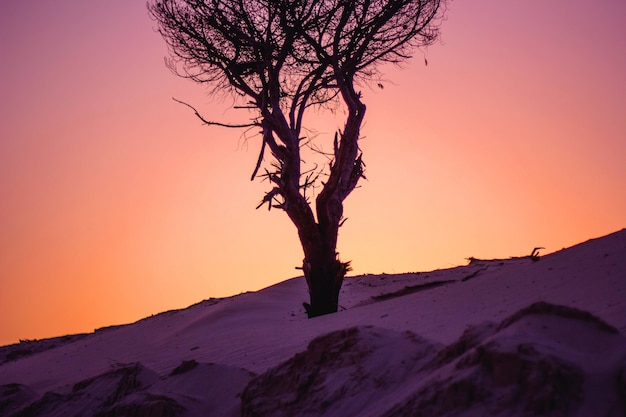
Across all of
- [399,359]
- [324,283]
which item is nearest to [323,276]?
[324,283]

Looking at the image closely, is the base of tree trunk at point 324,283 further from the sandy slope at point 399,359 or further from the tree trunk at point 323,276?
the sandy slope at point 399,359

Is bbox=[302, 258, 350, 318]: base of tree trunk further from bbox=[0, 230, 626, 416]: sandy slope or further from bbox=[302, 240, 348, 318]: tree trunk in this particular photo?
bbox=[0, 230, 626, 416]: sandy slope

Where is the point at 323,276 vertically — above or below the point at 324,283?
above

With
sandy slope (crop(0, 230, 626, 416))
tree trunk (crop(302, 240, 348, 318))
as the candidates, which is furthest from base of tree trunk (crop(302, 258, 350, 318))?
sandy slope (crop(0, 230, 626, 416))

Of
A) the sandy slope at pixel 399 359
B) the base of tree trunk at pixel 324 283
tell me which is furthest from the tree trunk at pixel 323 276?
the sandy slope at pixel 399 359

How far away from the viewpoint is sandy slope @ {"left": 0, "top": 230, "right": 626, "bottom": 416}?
448 centimetres

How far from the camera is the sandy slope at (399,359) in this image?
448 centimetres

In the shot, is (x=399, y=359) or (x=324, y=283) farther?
(x=324, y=283)

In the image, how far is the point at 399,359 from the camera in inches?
220

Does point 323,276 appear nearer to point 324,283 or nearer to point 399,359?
point 324,283

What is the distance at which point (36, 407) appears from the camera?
26.1 feet

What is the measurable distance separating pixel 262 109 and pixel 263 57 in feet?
2.86

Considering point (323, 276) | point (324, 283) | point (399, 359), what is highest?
point (323, 276)

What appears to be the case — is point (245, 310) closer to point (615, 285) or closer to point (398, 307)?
point (398, 307)
